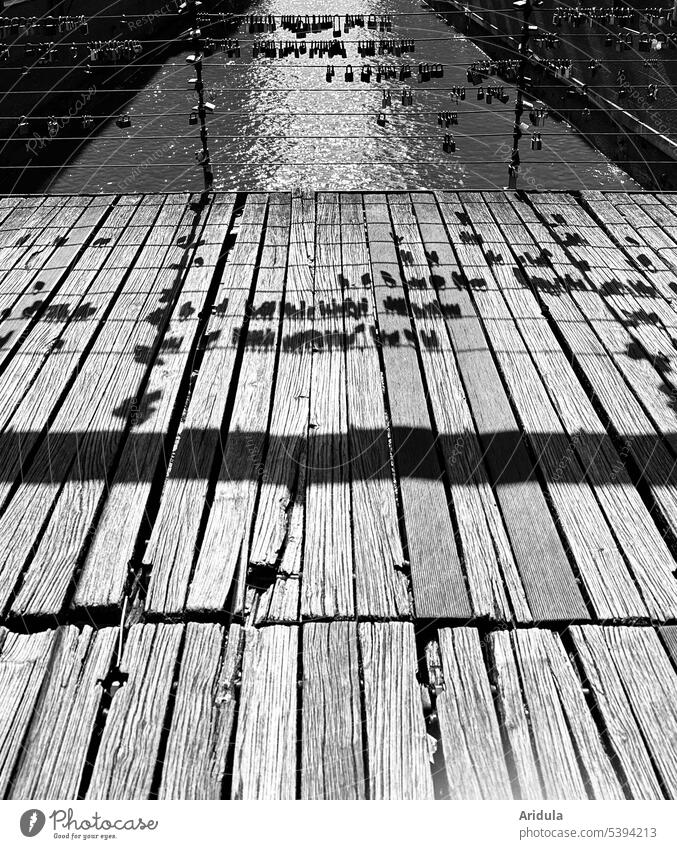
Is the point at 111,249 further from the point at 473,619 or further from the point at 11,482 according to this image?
the point at 473,619

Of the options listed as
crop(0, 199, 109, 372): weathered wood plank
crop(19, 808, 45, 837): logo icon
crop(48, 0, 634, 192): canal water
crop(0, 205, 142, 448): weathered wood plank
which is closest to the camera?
crop(19, 808, 45, 837): logo icon

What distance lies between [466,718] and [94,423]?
3394 millimetres

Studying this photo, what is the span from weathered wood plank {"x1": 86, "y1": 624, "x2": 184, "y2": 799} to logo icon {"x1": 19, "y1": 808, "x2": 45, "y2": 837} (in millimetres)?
228

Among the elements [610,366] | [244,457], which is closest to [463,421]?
[610,366]

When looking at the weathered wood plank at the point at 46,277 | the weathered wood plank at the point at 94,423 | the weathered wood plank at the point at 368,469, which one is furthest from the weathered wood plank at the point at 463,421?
the weathered wood plank at the point at 46,277

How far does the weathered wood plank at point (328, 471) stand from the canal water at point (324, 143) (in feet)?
40.7

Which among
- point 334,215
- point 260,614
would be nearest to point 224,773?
point 260,614

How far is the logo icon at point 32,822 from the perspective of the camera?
2857mm

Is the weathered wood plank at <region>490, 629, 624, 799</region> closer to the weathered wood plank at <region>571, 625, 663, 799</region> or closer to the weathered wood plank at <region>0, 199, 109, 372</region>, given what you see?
the weathered wood plank at <region>571, 625, 663, 799</region>

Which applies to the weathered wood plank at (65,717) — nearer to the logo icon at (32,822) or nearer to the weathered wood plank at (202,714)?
the logo icon at (32,822)

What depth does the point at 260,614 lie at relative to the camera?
3773 millimetres

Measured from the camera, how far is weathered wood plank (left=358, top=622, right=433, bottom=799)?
3.10 m

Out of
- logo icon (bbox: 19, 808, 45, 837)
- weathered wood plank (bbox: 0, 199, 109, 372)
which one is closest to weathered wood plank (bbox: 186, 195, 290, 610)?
logo icon (bbox: 19, 808, 45, 837)

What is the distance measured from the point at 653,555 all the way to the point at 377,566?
1.74 m
